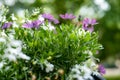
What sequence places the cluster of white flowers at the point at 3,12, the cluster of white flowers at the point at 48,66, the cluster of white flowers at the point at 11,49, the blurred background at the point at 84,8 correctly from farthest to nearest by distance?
the blurred background at the point at 84,8, the cluster of white flowers at the point at 3,12, the cluster of white flowers at the point at 48,66, the cluster of white flowers at the point at 11,49

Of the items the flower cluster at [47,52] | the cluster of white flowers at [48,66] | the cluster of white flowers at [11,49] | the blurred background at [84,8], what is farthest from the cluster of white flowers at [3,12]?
the blurred background at [84,8]

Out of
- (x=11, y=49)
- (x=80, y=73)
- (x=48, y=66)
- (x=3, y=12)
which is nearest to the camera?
(x=11, y=49)

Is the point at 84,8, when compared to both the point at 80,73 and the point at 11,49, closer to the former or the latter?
the point at 80,73

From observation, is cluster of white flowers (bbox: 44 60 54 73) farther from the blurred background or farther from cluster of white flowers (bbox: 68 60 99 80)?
the blurred background

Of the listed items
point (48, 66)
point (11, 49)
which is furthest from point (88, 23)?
point (11, 49)

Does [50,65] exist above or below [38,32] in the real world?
below

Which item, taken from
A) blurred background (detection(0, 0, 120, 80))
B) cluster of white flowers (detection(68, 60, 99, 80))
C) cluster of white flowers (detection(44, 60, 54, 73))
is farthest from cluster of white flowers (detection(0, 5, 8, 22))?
blurred background (detection(0, 0, 120, 80))

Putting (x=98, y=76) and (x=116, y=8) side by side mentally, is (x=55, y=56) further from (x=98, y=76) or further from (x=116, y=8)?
(x=116, y=8)

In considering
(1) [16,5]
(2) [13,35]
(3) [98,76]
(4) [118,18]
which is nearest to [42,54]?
(2) [13,35]

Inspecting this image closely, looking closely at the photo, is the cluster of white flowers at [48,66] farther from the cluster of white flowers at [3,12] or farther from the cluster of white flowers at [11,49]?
the cluster of white flowers at [3,12]
